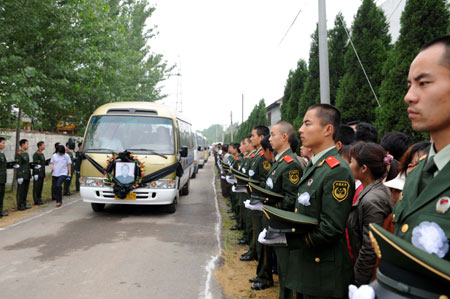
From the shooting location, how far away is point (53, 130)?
65.5 ft

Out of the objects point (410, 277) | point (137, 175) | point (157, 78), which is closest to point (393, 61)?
point (137, 175)

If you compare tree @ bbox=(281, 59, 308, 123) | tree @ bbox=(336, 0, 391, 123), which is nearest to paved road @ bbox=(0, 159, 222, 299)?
tree @ bbox=(336, 0, 391, 123)

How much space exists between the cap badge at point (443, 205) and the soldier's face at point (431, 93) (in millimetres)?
279

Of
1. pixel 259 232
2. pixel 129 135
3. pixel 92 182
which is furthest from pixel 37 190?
pixel 259 232

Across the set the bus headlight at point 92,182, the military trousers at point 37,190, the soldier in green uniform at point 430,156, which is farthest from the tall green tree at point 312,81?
the soldier in green uniform at point 430,156

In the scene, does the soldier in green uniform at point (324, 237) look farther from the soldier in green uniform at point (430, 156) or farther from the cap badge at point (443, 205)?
the cap badge at point (443, 205)

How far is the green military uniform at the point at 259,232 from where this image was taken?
457 cm

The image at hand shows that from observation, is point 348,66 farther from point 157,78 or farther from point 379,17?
point 157,78

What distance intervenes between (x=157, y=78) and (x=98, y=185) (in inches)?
840

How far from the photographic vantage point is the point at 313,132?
2867mm

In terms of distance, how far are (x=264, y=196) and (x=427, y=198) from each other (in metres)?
2.69

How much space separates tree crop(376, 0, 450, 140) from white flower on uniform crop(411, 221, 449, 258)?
6413 millimetres

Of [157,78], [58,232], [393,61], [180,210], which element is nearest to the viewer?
[58,232]

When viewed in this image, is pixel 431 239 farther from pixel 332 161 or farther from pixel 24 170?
pixel 24 170
